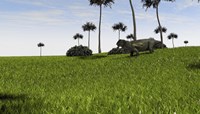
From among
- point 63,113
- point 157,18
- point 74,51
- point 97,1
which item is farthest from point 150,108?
point 97,1

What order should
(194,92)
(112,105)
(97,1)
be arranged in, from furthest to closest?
(97,1), (194,92), (112,105)

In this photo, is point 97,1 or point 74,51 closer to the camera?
point 74,51

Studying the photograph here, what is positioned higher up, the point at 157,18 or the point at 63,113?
the point at 157,18

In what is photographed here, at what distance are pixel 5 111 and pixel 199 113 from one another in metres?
4.77

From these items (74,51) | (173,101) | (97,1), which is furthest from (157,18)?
(173,101)

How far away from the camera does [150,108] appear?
933 centimetres

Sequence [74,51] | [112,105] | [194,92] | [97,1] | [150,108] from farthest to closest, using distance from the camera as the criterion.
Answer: [97,1]
[74,51]
[194,92]
[112,105]
[150,108]

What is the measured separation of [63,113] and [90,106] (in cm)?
133

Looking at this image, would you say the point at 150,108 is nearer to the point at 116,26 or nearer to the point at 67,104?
the point at 67,104

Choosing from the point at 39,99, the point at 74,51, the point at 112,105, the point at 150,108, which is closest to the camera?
the point at 150,108

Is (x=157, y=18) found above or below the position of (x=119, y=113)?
above

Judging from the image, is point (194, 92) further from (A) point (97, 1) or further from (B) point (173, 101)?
(A) point (97, 1)

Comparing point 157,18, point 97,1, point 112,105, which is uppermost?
point 97,1

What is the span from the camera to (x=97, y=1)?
93.0 meters
